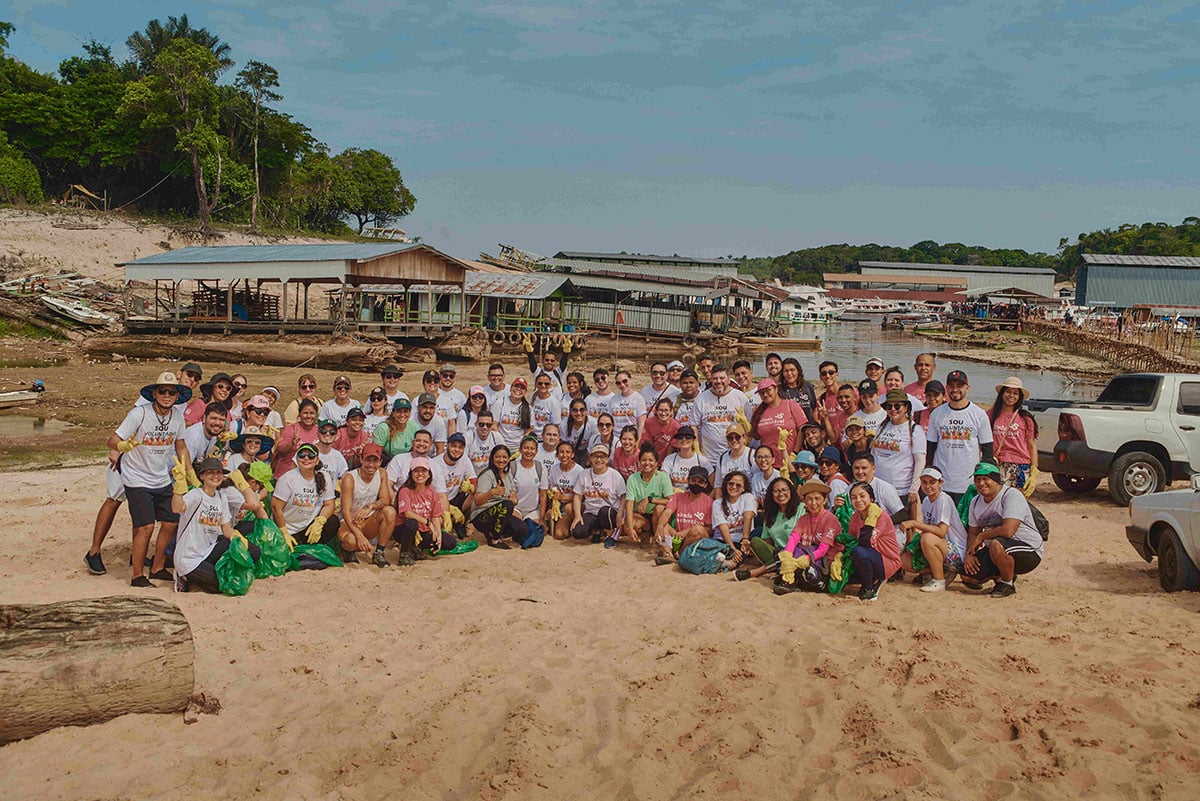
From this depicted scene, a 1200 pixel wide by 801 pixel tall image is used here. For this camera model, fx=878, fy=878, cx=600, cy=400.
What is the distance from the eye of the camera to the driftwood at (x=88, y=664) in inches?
193

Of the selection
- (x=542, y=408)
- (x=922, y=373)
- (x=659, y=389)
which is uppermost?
(x=922, y=373)

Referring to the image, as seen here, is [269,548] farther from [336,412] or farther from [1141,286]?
[1141,286]

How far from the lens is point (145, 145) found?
165 feet

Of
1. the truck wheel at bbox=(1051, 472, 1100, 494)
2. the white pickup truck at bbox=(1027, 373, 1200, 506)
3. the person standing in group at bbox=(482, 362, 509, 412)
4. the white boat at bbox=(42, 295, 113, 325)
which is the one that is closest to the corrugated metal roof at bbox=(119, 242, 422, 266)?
the white boat at bbox=(42, 295, 113, 325)

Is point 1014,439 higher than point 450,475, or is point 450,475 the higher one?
point 1014,439

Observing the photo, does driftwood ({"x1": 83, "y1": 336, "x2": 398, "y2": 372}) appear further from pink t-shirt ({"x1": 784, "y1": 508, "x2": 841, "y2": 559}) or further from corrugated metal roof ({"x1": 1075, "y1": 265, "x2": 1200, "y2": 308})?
corrugated metal roof ({"x1": 1075, "y1": 265, "x2": 1200, "y2": 308})

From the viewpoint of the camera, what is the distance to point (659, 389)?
1034 cm

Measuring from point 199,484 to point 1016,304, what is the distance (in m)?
72.7

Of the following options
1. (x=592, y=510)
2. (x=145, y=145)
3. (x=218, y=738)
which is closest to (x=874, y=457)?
(x=592, y=510)

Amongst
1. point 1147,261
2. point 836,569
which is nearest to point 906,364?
point 836,569

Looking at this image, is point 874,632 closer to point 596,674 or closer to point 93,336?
point 596,674

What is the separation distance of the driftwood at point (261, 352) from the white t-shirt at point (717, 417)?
2149 cm

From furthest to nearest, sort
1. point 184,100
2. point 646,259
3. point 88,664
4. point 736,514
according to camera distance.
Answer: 1. point 646,259
2. point 184,100
3. point 736,514
4. point 88,664

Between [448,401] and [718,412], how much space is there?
310 cm
